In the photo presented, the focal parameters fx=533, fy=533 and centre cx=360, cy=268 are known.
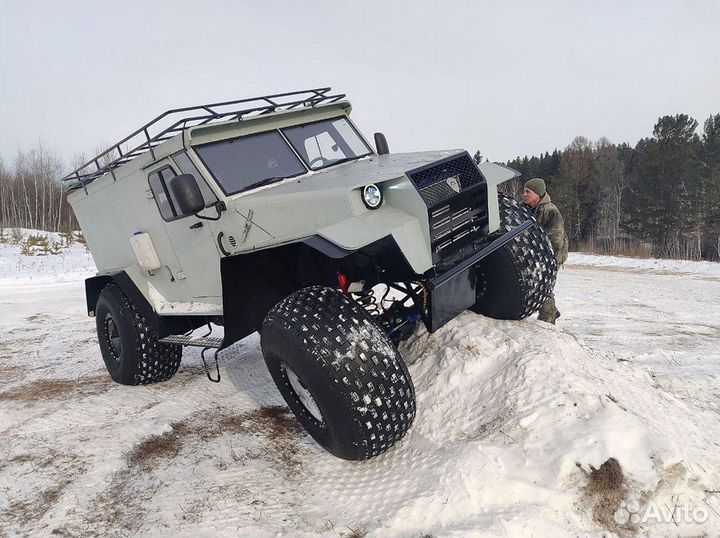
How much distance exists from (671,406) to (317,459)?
2427 mm

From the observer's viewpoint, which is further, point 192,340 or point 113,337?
point 113,337

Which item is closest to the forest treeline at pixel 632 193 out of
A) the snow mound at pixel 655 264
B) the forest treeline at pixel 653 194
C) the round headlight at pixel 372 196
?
the forest treeline at pixel 653 194

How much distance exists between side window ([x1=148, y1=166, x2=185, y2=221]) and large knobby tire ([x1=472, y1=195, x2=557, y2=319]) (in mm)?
2685

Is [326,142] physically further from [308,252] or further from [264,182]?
[308,252]

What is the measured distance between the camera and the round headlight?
335 centimetres

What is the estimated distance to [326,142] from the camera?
489 cm

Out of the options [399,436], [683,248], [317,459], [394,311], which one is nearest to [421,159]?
[394,311]

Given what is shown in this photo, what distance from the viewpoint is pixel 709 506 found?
264 cm

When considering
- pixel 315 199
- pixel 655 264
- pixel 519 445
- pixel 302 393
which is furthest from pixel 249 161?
pixel 655 264

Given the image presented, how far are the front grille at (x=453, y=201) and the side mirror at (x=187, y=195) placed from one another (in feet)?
5.12

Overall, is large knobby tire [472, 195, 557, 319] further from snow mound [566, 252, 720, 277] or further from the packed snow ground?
snow mound [566, 252, 720, 277]

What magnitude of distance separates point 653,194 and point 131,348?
39.5m

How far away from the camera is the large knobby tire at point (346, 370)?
3080mm

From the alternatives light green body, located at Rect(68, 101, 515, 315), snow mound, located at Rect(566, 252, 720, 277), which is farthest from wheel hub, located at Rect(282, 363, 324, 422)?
snow mound, located at Rect(566, 252, 720, 277)
